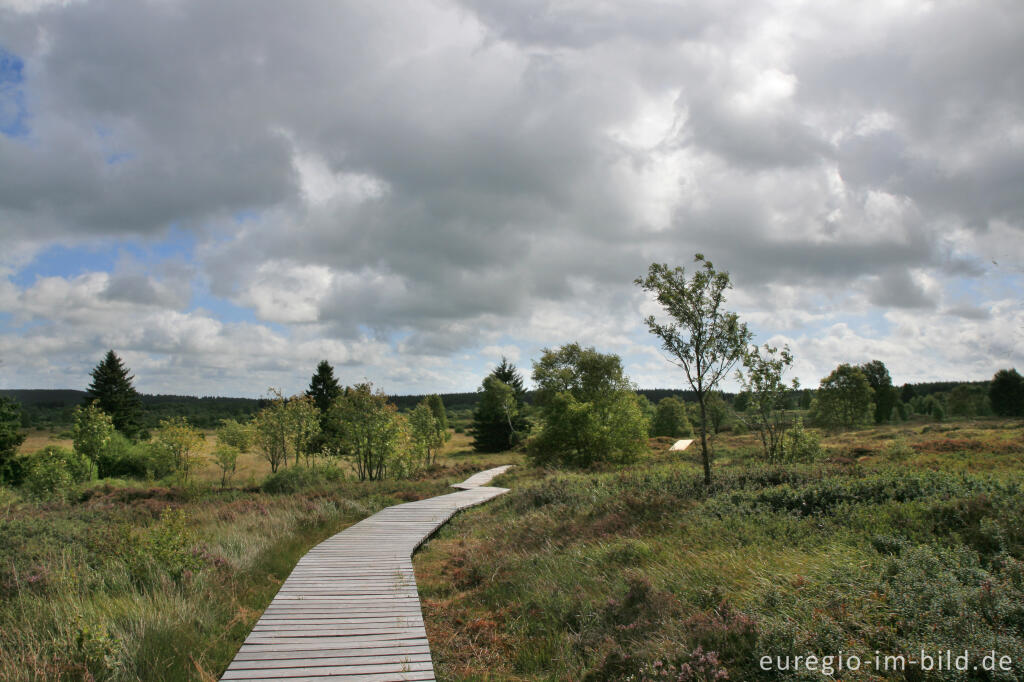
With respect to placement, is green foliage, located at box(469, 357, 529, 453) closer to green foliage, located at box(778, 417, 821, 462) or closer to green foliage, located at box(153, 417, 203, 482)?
green foliage, located at box(153, 417, 203, 482)

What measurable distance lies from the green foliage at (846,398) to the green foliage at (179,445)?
5483 centimetres

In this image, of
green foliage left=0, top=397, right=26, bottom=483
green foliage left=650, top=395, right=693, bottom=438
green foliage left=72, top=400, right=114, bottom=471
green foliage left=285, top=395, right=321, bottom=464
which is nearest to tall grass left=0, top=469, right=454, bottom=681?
green foliage left=72, top=400, right=114, bottom=471

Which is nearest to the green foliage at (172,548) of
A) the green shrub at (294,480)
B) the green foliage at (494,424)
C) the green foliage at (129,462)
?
the green shrub at (294,480)

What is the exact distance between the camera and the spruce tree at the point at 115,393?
4356 centimetres

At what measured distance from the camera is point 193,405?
11481 cm

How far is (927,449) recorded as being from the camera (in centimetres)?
2153

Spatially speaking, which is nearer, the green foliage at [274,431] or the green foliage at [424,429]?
the green foliage at [274,431]

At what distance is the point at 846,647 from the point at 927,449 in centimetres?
2312

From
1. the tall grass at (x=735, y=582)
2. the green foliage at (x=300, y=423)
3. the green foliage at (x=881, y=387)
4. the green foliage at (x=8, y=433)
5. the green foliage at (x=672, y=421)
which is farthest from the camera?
the green foliage at (x=881, y=387)

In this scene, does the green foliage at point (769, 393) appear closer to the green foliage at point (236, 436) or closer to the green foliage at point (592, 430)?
the green foliage at point (592, 430)

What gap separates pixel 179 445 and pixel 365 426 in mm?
10469

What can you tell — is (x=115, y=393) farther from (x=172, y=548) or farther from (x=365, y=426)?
(x=172, y=548)

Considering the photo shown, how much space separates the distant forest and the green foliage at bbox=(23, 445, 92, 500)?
14.9 feet

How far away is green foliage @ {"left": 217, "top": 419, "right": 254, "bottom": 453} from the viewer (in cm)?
3330
